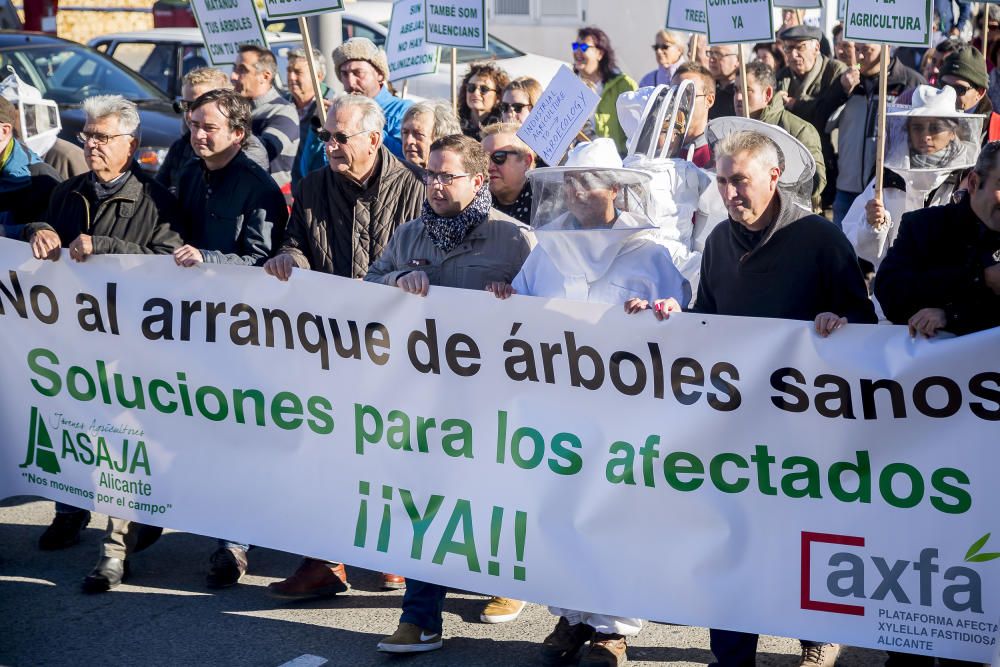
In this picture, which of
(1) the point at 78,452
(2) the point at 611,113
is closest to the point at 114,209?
(1) the point at 78,452

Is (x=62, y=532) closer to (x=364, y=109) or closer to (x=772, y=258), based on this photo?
(x=364, y=109)

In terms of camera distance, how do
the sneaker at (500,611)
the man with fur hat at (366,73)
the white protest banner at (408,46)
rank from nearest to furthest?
1. the sneaker at (500,611)
2. the man with fur hat at (366,73)
3. the white protest banner at (408,46)

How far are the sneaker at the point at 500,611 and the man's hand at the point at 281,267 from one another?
1.50 meters

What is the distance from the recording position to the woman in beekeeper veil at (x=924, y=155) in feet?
20.5

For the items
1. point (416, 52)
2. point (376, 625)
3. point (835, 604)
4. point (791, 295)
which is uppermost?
point (416, 52)

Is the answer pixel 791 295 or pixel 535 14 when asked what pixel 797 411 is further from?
pixel 535 14

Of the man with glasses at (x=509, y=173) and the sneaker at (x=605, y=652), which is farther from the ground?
the man with glasses at (x=509, y=173)

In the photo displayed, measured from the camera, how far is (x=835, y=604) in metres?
4.20

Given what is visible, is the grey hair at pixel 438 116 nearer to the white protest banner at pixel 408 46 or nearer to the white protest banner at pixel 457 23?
the white protest banner at pixel 457 23

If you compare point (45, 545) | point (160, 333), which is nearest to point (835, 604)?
point (160, 333)

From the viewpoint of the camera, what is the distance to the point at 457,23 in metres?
8.08

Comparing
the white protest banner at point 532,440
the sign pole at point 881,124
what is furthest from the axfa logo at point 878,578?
the sign pole at point 881,124

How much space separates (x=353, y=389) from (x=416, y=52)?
492 cm

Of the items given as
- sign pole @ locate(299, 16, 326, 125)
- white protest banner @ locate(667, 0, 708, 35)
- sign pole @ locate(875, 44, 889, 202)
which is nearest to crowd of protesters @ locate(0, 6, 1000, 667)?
sign pole @ locate(875, 44, 889, 202)
